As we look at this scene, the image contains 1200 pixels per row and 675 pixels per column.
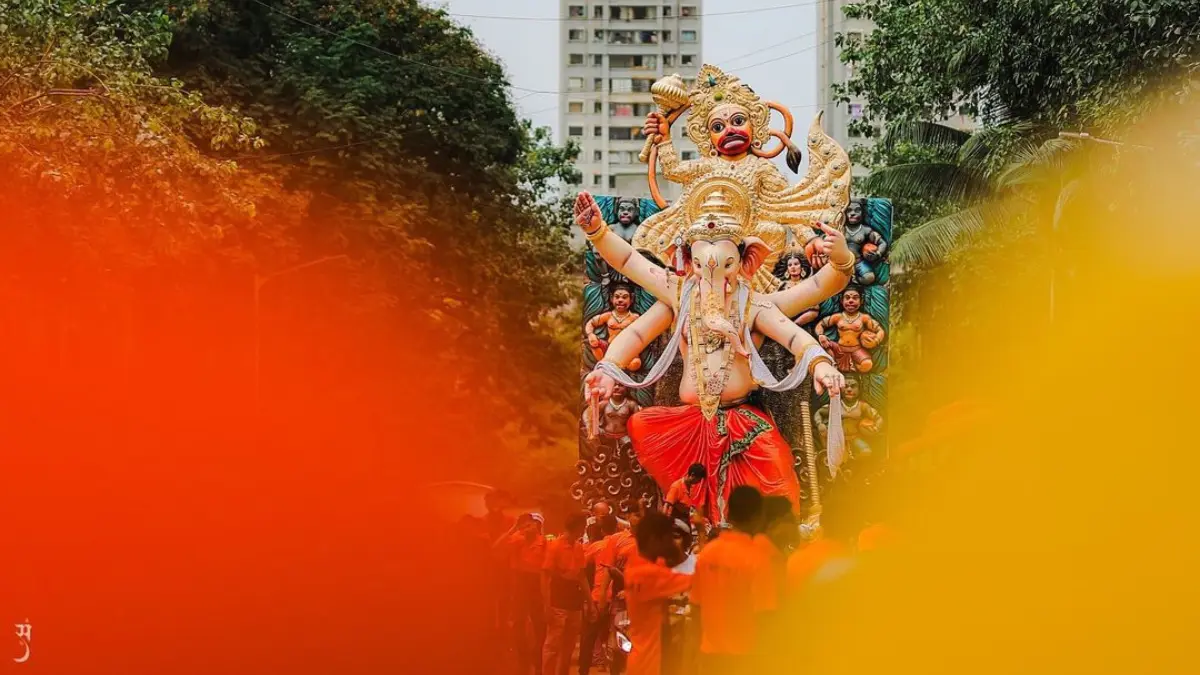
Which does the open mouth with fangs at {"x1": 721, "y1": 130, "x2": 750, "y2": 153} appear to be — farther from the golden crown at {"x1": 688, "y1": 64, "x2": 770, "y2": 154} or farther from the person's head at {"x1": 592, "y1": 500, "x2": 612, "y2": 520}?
the person's head at {"x1": 592, "y1": 500, "x2": 612, "y2": 520}

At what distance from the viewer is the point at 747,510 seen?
7719 mm

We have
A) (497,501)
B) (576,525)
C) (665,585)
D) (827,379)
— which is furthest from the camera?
(827,379)

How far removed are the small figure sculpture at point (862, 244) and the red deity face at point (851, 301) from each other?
0.37 feet

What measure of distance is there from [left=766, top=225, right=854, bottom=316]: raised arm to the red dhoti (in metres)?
0.90

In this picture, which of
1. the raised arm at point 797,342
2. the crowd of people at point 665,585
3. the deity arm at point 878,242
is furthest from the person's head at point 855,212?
the crowd of people at point 665,585

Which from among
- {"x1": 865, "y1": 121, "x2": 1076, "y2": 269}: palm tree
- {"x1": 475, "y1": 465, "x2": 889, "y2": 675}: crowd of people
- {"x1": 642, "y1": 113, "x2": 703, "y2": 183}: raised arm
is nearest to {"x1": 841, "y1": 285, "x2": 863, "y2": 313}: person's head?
{"x1": 642, "y1": 113, "x2": 703, "y2": 183}: raised arm

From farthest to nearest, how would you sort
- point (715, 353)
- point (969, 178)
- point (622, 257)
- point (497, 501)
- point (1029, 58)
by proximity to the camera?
point (969, 178) < point (1029, 58) < point (622, 257) < point (715, 353) < point (497, 501)

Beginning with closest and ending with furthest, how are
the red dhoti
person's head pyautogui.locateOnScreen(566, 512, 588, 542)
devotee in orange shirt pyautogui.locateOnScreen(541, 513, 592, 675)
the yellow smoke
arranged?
the yellow smoke → devotee in orange shirt pyautogui.locateOnScreen(541, 513, 592, 675) → person's head pyautogui.locateOnScreen(566, 512, 588, 542) → the red dhoti

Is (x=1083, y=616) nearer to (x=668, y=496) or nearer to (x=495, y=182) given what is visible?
(x=668, y=496)

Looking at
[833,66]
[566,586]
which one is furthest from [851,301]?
[833,66]

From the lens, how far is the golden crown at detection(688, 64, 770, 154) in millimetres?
13891

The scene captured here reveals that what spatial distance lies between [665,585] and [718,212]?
5285mm

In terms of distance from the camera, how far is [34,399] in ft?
65.6

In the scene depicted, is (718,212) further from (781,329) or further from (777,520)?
(777,520)
